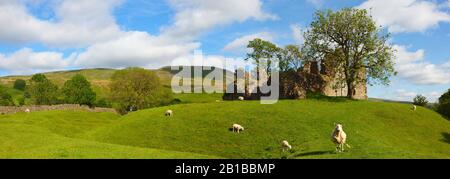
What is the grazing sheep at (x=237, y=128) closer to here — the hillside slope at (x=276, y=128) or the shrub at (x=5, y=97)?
the hillside slope at (x=276, y=128)

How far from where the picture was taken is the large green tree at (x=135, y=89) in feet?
353

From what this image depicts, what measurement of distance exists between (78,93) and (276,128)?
95.8 metres

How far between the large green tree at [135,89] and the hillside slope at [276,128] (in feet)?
153

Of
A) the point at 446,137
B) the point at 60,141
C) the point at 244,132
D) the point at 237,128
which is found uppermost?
the point at 237,128

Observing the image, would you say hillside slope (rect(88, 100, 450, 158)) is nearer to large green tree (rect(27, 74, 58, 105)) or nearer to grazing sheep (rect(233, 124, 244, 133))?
grazing sheep (rect(233, 124, 244, 133))

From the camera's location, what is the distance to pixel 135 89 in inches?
4341

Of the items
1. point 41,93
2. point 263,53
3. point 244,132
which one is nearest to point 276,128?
point 244,132

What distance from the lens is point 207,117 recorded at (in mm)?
54812

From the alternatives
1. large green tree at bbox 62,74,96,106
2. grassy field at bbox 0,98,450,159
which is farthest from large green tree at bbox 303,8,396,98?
large green tree at bbox 62,74,96,106

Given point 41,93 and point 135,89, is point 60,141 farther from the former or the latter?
point 41,93

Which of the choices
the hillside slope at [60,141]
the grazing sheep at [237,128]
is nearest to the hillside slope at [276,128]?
the grazing sheep at [237,128]

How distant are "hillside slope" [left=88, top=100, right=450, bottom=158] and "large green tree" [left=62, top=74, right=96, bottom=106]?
240 ft
